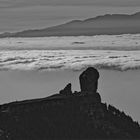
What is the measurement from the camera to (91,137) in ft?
547

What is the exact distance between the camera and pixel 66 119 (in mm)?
178375

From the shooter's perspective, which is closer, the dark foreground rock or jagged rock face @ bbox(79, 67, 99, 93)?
the dark foreground rock

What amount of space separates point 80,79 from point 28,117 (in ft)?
70.2

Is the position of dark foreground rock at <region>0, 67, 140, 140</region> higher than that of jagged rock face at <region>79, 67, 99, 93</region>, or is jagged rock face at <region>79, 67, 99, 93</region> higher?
jagged rock face at <region>79, 67, 99, 93</region>

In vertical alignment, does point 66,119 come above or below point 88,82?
below

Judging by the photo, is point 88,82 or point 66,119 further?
point 66,119

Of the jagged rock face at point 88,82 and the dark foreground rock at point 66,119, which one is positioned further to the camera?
the jagged rock face at point 88,82

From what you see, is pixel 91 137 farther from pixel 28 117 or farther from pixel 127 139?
pixel 28 117

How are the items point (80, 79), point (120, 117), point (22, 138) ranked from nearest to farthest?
point (22, 138)
point (80, 79)
point (120, 117)

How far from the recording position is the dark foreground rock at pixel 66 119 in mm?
167500

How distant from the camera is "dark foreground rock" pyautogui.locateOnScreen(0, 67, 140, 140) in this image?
168 metres

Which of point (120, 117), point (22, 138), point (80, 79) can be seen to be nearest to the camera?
point (22, 138)

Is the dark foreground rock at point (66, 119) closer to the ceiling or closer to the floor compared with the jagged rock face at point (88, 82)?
closer to the floor

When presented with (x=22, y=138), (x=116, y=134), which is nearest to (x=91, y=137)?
(x=116, y=134)
